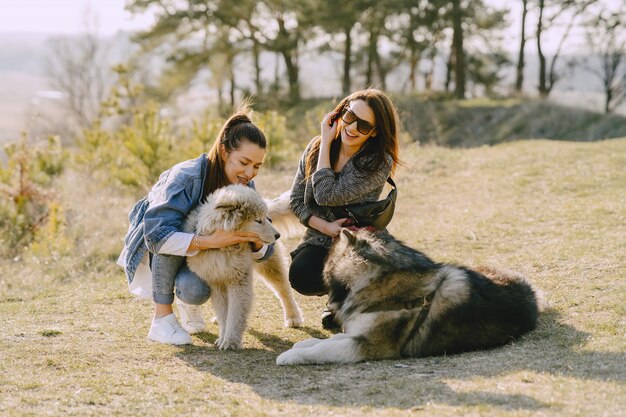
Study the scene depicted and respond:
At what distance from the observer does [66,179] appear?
11.8 m

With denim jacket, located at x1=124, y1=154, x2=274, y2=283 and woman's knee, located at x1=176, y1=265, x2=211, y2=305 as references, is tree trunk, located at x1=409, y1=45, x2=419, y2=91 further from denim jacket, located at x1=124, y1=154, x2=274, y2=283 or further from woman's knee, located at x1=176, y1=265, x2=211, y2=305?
woman's knee, located at x1=176, y1=265, x2=211, y2=305

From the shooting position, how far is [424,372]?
11.1ft

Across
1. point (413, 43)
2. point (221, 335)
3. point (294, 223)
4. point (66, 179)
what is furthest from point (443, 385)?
point (413, 43)

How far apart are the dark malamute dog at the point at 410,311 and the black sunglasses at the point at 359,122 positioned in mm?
838

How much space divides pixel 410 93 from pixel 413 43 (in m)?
2.03

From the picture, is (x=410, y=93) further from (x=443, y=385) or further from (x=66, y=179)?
(x=443, y=385)

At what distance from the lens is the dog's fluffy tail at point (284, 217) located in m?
4.83

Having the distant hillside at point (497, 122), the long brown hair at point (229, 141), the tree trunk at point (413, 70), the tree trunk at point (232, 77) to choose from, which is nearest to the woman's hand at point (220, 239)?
the long brown hair at point (229, 141)

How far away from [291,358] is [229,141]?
5.10ft

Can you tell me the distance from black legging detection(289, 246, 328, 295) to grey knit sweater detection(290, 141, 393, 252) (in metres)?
0.09

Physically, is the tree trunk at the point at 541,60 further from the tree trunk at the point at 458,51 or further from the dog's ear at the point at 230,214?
the dog's ear at the point at 230,214

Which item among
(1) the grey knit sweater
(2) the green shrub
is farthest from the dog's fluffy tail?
(2) the green shrub

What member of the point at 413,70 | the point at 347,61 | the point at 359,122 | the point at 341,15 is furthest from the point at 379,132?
the point at 413,70

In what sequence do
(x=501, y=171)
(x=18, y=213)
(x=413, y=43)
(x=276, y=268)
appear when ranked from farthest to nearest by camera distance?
(x=413, y=43) < (x=501, y=171) < (x=18, y=213) < (x=276, y=268)
